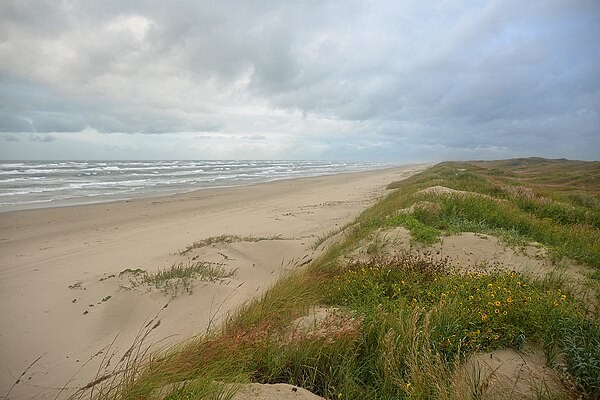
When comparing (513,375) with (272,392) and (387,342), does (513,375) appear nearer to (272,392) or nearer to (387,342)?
(387,342)

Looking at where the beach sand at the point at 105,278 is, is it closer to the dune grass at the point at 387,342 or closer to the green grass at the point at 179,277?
the green grass at the point at 179,277

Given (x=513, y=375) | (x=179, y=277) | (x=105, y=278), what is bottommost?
(x=105, y=278)

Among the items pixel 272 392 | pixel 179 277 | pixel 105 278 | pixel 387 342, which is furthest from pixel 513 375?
pixel 105 278

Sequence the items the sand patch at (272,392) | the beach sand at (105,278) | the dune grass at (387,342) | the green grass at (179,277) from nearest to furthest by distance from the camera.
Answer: the sand patch at (272,392) < the dune grass at (387,342) < the beach sand at (105,278) < the green grass at (179,277)

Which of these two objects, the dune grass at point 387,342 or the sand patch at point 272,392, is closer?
the sand patch at point 272,392

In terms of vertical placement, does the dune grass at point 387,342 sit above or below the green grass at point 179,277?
above

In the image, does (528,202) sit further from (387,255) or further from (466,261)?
(387,255)

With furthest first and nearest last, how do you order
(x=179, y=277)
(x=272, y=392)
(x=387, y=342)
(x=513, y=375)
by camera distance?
(x=179, y=277), (x=387, y=342), (x=513, y=375), (x=272, y=392)

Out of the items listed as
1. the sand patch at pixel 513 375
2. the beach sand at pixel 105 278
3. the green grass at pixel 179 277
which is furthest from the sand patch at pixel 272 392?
the green grass at pixel 179 277

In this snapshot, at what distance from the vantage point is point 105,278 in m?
6.98

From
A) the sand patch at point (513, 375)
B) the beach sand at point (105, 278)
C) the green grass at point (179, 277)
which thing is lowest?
the beach sand at point (105, 278)

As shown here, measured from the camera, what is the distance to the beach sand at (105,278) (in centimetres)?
455

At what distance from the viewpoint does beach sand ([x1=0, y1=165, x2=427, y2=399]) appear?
14.9 ft

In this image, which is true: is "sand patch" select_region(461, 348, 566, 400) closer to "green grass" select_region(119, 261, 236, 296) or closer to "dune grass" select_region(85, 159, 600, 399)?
"dune grass" select_region(85, 159, 600, 399)
